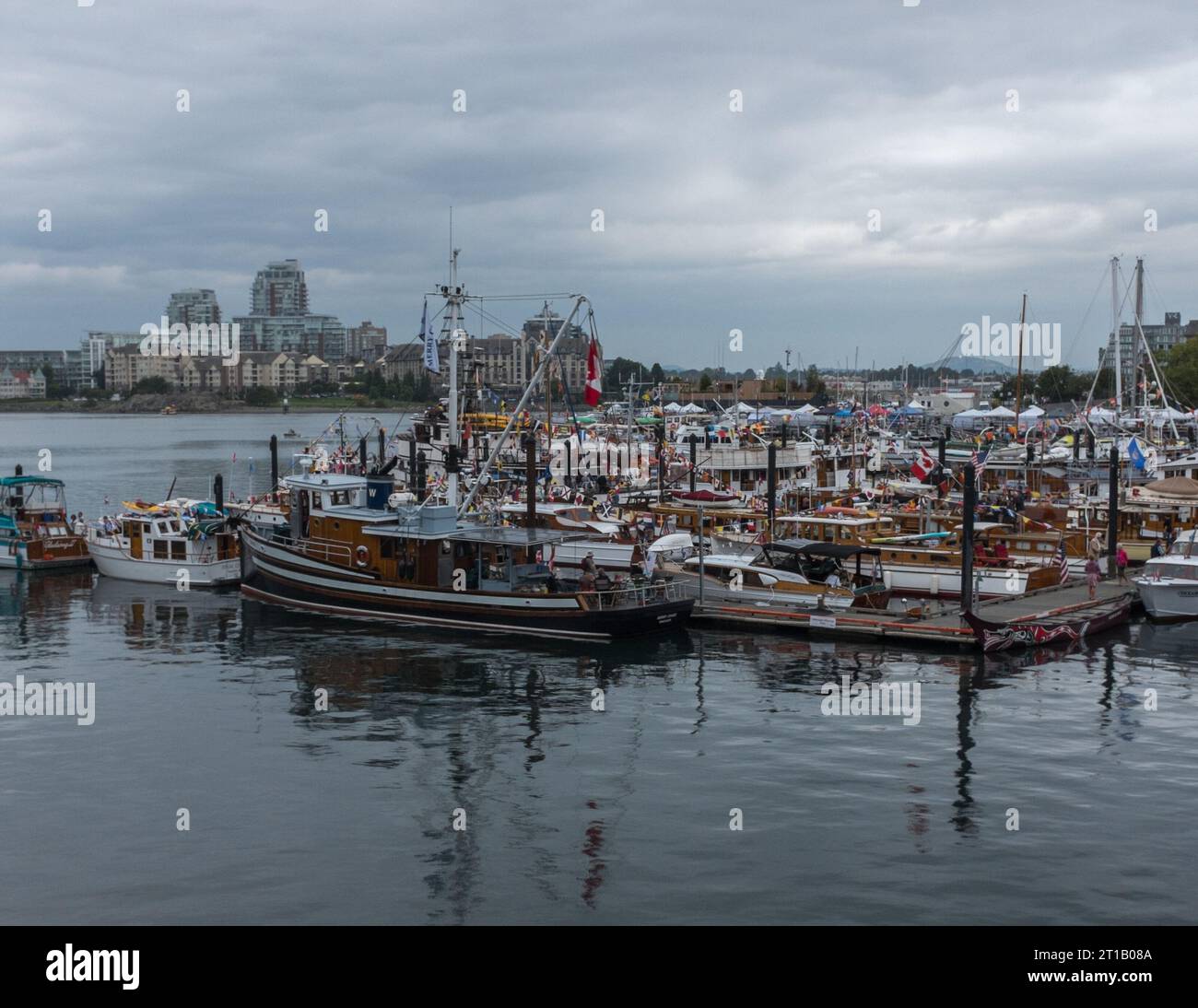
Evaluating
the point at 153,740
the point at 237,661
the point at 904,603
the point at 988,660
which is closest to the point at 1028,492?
the point at 904,603

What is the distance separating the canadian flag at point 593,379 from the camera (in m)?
37.6

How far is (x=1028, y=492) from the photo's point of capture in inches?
2712

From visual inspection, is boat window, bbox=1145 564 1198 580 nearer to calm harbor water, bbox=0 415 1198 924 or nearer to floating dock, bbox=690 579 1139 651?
floating dock, bbox=690 579 1139 651

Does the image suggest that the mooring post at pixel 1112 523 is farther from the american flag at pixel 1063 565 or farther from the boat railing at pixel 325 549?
the boat railing at pixel 325 549

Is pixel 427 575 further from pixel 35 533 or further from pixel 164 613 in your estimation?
pixel 35 533

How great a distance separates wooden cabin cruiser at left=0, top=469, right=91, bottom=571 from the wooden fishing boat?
40.6m

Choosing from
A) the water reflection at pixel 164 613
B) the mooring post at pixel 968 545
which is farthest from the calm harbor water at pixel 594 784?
the mooring post at pixel 968 545

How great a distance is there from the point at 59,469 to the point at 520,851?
407 feet

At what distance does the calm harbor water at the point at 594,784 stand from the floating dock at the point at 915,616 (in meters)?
1.04

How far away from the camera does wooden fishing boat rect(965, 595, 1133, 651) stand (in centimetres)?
3809

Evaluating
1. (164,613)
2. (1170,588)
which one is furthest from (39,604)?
(1170,588)

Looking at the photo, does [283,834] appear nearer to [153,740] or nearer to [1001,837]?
[153,740]

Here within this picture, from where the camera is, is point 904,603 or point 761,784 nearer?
point 761,784

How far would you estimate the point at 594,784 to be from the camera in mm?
26031
